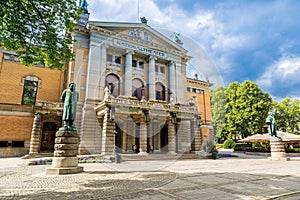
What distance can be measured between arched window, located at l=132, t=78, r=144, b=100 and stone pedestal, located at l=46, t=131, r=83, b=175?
15.7 meters

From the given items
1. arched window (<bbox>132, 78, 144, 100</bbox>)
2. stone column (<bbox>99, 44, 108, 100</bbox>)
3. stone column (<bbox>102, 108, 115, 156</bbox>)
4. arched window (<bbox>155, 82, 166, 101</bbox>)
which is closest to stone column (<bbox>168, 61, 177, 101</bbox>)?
arched window (<bbox>155, 82, 166, 101</bbox>)

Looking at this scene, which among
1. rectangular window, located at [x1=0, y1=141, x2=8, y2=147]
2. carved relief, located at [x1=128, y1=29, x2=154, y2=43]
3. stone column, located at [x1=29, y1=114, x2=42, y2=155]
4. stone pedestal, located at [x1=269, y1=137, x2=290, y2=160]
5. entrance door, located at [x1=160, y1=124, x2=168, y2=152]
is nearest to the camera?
stone pedestal, located at [x1=269, y1=137, x2=290, y2=160]

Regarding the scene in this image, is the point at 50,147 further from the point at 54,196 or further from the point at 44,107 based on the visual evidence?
the point at 54,196

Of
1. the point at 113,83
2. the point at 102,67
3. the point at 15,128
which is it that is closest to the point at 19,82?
the point at 15,128

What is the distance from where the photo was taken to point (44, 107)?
62.4 feet

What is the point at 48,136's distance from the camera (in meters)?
21.0

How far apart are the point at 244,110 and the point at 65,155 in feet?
118

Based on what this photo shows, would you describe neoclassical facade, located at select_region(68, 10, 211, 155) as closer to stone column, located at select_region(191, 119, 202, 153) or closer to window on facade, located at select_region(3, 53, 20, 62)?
stone column, located at select_region(191, 119, 202, 153)

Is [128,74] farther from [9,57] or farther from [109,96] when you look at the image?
[9,57]

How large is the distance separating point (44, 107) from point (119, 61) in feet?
35.7

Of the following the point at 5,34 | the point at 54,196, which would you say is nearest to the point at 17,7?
the point at 5,34

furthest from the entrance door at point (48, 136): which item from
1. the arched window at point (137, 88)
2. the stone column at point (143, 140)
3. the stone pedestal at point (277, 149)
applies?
the stone pedestal at point (277, 149)

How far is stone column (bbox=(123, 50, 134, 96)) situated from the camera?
77.4ft

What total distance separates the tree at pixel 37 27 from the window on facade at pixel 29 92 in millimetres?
14934
